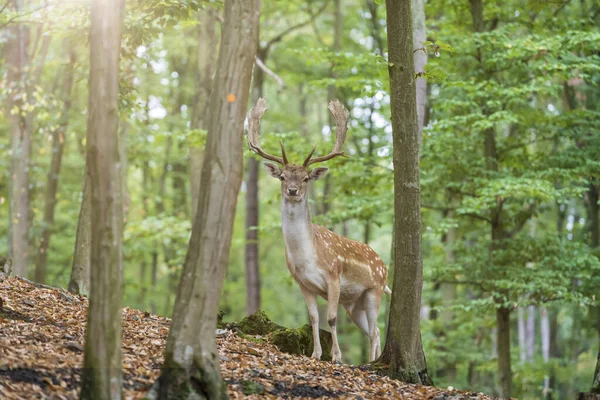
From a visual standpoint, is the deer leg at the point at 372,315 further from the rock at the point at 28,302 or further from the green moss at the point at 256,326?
the rock at the point at 28,302

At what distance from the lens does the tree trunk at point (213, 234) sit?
21.4 feet

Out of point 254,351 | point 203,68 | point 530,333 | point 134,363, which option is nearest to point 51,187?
point 203,68

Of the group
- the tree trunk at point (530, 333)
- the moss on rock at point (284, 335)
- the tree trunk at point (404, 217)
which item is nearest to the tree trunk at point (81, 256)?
the moss on rock at point (284, 335)

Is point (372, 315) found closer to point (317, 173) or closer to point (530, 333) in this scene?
point (317, 173)

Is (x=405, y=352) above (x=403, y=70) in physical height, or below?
below

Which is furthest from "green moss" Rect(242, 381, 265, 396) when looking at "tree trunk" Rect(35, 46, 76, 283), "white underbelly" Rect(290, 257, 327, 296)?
"tree trunk" Rect(35, 46, 76, 283)

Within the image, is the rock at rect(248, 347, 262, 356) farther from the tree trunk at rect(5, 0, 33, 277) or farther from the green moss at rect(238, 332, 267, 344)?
the tree trunk at rect(5, 0, 33, 277)

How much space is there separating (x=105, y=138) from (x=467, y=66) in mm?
13507

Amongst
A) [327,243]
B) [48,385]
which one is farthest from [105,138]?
[327,243]

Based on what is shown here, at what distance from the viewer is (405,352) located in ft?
31.1

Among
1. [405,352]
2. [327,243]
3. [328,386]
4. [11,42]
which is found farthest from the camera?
[11,42]

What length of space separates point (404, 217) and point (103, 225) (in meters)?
4.37

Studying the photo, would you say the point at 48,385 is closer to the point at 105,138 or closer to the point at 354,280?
A: the point at 105,138

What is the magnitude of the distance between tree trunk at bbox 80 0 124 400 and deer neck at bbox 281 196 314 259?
4.82 m
